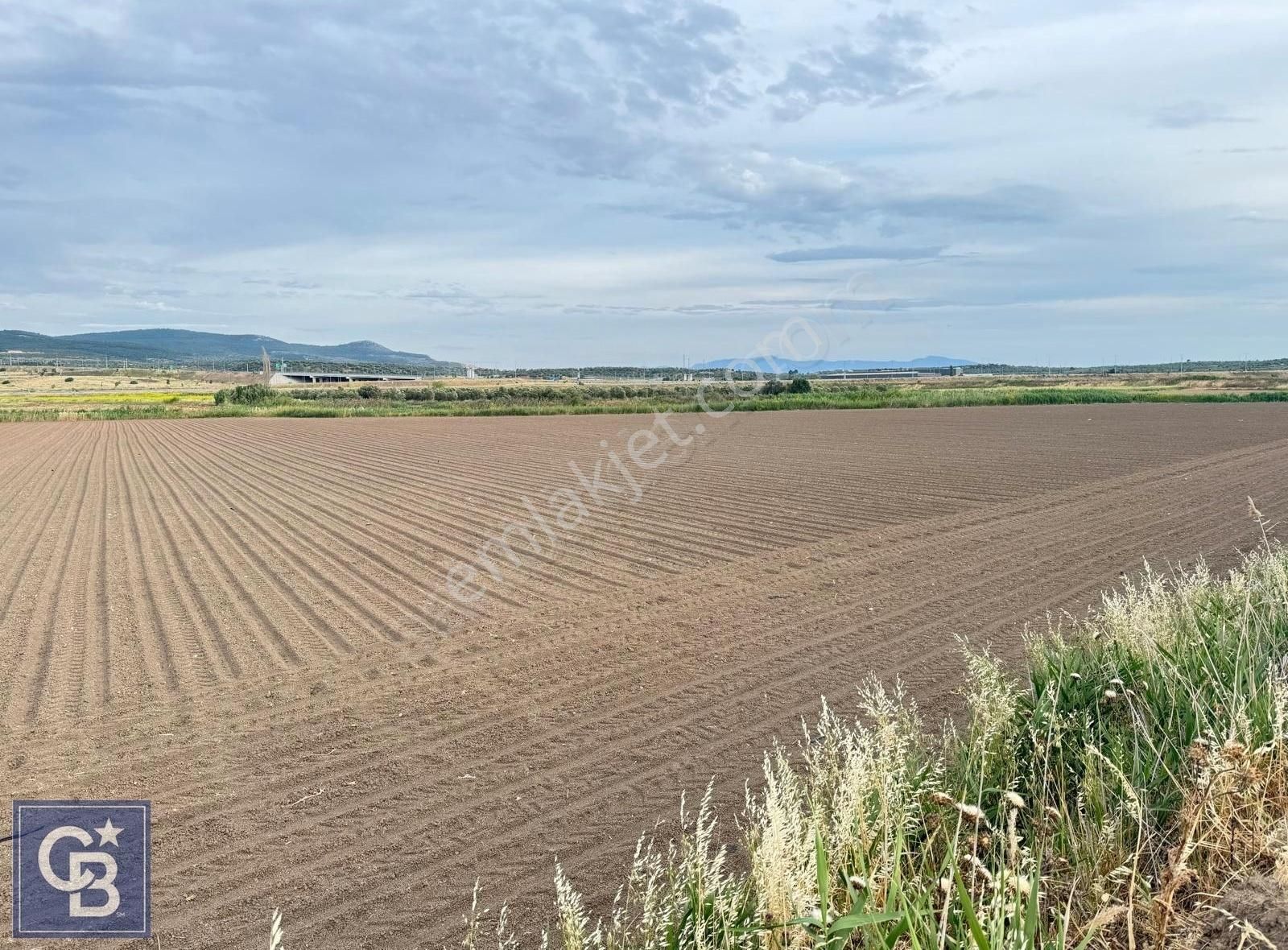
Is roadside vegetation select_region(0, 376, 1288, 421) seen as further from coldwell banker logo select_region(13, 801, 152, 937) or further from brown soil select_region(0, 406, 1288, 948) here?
coldwell banker logo select_region(13, 801, 152, 937)

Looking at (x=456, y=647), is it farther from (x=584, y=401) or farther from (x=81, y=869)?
(x=584, y=401)

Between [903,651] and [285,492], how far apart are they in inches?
617

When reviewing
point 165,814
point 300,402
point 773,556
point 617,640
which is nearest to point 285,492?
point 773,556

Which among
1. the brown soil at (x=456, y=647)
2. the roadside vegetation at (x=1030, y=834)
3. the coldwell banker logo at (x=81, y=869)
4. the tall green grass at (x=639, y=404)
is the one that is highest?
the tall green grass at (x=639, y=404)

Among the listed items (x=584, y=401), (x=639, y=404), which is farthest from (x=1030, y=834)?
(x=584, y=401)

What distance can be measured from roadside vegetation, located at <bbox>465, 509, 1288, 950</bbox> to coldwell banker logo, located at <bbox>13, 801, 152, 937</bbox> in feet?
5.99

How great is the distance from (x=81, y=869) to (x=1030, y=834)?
16.0 ft

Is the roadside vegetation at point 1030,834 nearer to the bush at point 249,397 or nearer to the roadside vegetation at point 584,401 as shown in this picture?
the roadside vegetation at point 584,401

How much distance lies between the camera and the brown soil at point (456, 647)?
16.3 feet

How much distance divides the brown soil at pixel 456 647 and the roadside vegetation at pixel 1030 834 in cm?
81

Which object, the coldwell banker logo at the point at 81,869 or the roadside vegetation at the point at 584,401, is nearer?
the coldwell banker logo at the point at 81,869

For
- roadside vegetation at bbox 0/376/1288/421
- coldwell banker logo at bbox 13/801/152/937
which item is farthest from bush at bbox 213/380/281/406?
coldwell banker logo at bbox 13/801/152/937

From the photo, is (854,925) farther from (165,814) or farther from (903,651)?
(903,651)

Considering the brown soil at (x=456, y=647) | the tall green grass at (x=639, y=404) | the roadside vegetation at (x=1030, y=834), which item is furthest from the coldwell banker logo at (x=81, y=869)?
the tall green grass at (x=639, y=404)
